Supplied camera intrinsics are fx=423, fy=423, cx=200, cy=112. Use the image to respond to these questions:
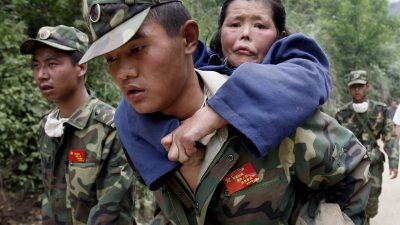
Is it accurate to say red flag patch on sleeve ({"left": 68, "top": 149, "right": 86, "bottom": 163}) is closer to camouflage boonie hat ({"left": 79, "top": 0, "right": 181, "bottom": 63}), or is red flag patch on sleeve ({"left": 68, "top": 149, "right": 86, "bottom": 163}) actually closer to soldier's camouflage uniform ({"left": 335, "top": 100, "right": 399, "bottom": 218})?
camouflage boonie hat ({"left": 79, "top": 0, "right": 181, "bottom": 63})

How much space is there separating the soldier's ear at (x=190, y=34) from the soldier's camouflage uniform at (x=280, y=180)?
0.13m

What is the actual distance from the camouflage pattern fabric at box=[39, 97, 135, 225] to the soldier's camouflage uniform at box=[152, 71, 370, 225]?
99cm

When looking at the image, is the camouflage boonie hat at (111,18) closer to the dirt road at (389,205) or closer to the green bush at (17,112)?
the green bush at (17,112)

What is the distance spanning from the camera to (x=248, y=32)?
1.69 metres

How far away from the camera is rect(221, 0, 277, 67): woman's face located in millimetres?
1685

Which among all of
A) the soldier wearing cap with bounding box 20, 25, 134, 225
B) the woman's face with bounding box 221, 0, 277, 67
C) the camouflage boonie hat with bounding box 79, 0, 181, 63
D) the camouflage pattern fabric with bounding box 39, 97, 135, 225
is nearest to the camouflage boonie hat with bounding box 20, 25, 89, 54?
the soldier wearing cap with bounding box 20, 25, 134, 225

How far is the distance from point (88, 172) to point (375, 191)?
4.21 meters

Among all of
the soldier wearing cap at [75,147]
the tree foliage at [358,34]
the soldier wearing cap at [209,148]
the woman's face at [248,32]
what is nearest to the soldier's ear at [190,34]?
the soldier wearing cap at [209,148]

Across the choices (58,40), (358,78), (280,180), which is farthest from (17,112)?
(358,78)

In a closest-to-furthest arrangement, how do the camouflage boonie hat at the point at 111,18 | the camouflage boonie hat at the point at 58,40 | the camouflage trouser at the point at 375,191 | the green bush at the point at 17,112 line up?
1. the camouflage boonie hat at the point at 111,18
2. the camouflage boonie hat at the point at 58,40
3. the green bush at the point at 17,112
4. the camouflage trouser at the point at 375,191

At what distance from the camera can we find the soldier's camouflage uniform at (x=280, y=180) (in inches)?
54.9

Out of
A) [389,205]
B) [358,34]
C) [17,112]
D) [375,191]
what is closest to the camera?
[17,112]

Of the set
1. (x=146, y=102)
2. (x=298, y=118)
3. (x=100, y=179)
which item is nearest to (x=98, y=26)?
(x=146, y=102)

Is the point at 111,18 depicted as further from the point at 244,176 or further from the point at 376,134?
the point at 376,134
